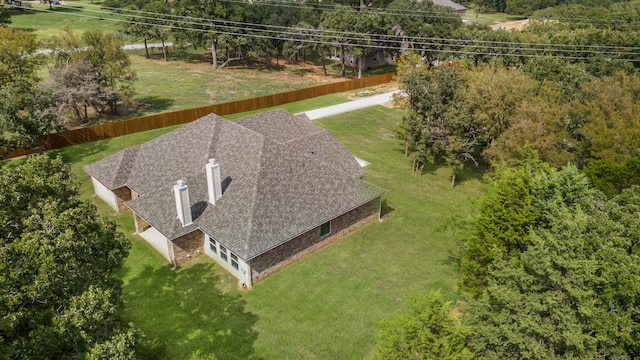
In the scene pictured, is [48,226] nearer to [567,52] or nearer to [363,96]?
[363,96]

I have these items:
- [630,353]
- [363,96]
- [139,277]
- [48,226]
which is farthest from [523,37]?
[48,226]

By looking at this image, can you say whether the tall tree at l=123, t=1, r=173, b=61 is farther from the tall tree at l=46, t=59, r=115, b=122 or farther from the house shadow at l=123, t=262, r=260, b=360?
the house shadow at l=123, t=262, r=260, b=360

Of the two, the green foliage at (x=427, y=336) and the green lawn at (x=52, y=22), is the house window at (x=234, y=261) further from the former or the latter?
the green lawn at (x=52, y=22)

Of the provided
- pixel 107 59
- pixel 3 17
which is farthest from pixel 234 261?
pixel 3 17

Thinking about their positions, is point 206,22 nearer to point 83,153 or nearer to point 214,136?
point 83,153

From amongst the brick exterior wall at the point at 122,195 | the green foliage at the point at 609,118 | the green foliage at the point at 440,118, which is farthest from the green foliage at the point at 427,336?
the green foliage at the point at 609,118

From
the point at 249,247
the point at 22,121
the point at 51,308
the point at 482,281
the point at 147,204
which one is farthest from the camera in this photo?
the point at 22,121
